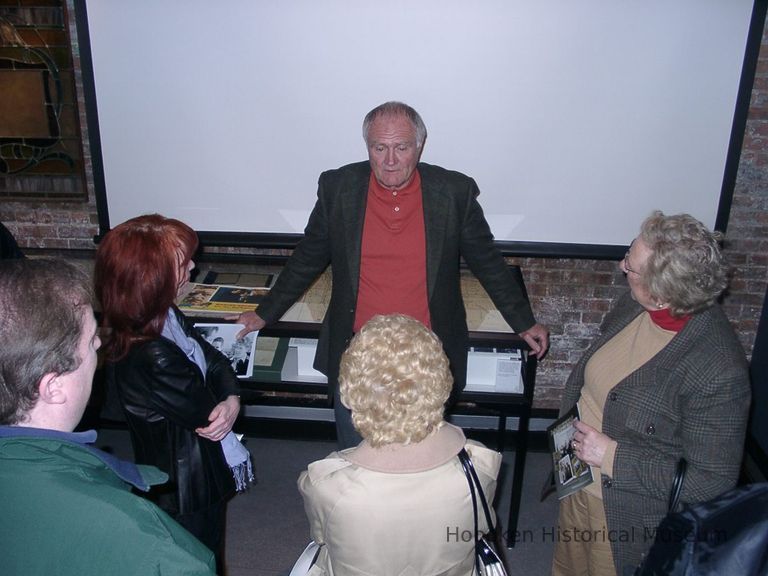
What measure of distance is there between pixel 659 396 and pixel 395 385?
0.80 metres

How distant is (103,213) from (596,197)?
2.37 m

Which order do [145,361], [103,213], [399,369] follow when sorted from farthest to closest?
[103,213], [145,361], [399,369]

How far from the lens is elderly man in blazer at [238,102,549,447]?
2.44 m

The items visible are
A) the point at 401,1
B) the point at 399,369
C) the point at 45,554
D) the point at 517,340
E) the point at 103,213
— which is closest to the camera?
the point at 45,554

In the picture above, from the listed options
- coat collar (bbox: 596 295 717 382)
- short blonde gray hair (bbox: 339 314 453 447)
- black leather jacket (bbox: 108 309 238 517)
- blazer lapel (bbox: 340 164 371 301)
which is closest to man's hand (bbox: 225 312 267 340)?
blazer lapel (bbox: 340 164 371 301)

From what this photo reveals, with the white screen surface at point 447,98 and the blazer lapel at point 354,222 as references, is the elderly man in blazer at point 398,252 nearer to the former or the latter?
the blazer lapel at point 354,222

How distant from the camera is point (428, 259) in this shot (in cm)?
244

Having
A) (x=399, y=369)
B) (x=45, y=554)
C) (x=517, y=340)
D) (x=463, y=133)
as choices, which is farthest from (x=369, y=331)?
(x=463, y=133)

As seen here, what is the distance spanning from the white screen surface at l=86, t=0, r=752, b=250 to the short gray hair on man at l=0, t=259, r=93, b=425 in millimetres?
2104

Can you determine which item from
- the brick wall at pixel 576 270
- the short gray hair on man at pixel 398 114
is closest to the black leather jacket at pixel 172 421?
the short gray hair on man at pixel 398 114

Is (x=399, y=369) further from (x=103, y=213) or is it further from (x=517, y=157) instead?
(x=103, y=213)

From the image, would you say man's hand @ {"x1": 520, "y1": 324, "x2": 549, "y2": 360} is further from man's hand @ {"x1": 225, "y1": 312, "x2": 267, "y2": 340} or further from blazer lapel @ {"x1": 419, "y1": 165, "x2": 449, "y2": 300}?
man's hand @ {"x1": 225, "y1": 312, "x2": 267, "y2": 340}

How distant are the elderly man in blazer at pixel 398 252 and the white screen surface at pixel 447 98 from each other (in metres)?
0.59

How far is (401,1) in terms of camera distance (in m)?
2.79
